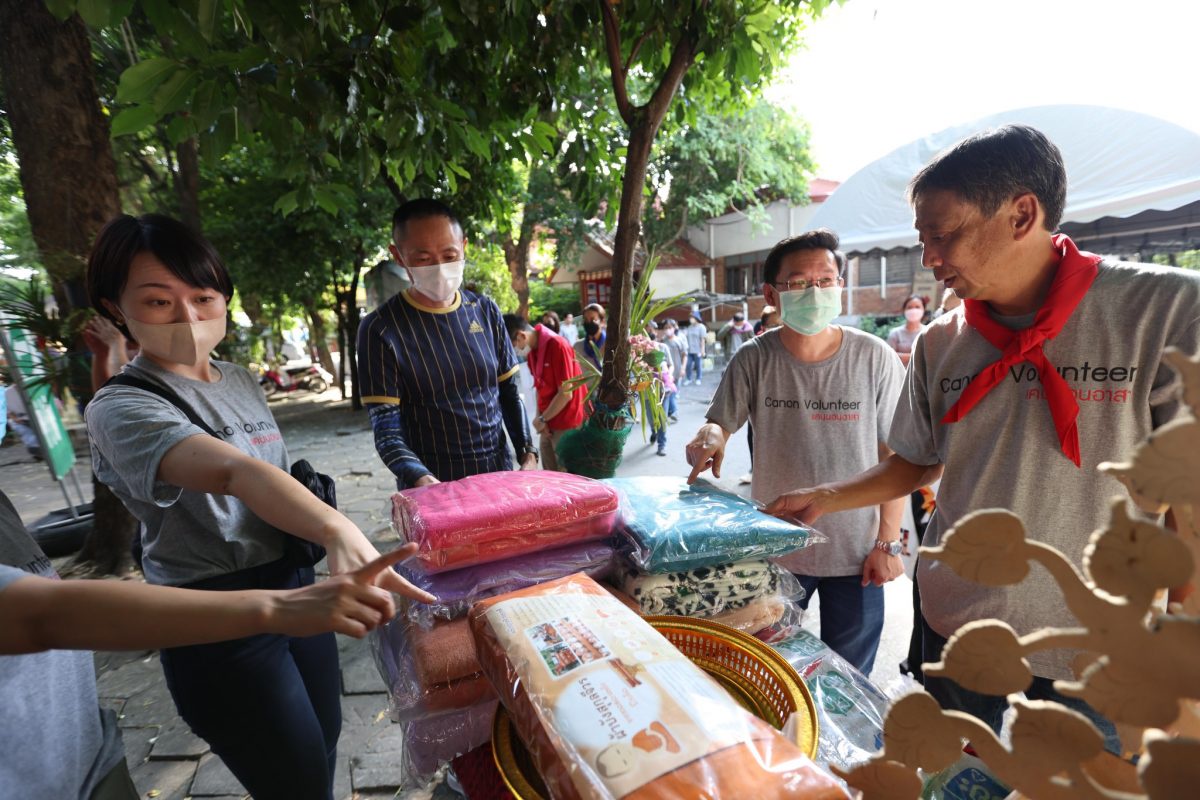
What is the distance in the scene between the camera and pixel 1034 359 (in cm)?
122

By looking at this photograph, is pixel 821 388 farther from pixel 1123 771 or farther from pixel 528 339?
pixel 528 339

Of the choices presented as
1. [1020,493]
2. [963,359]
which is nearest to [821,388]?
[963,359]

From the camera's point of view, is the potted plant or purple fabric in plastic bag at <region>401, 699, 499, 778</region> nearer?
purple fabric in plastic bag at <region>401, 699, 499, 778</region>

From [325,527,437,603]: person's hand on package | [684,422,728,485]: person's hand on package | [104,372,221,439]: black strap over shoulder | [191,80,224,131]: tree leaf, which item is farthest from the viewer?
[684,422,728,485]: person's hand on package

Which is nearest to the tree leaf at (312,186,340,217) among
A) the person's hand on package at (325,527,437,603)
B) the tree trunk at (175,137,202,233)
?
the person's hand on package at (325,527,437,603)

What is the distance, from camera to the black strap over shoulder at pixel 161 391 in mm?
1258

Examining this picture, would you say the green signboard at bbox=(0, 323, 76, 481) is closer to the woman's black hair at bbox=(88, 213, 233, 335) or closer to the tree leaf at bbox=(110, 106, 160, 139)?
the tree leaf at bbox=(110, 106, 160, 139)

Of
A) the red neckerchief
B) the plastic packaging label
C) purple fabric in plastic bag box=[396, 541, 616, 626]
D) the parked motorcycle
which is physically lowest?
the parked motorcycle

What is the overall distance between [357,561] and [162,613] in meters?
0.32

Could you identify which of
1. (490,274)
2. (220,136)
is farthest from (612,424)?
(490,274)

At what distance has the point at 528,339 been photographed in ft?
17.3

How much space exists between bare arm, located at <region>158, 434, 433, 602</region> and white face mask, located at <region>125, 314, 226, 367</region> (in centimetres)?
35

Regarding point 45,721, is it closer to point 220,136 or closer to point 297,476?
point 297,476

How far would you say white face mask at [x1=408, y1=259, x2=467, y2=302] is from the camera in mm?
2102
